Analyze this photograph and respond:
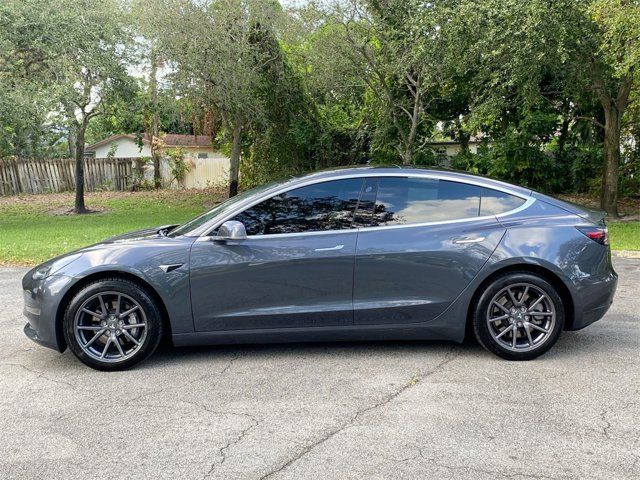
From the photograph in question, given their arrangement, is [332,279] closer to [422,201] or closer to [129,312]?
[422,201]

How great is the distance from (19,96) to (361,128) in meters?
10.8

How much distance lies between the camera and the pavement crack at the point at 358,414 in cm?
318

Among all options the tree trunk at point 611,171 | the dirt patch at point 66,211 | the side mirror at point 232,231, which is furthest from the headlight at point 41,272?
the dirt patch at point 66,211

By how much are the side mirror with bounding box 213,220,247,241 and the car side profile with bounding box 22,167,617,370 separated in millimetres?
14

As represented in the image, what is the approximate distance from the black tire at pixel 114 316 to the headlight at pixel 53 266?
281 mm

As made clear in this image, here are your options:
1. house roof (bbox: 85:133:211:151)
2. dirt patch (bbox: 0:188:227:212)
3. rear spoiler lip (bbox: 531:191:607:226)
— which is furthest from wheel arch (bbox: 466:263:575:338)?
house roof (bbox: 85:133:211:151)

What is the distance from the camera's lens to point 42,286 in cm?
461

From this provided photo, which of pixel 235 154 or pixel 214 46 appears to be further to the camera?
pixel 235 154

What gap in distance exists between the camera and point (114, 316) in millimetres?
4621

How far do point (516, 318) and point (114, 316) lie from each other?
10.8 feet

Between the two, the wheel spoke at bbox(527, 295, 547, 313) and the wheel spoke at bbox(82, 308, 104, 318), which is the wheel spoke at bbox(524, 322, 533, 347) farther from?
the wheel spoke at bbox(82, 308, 104, 318)

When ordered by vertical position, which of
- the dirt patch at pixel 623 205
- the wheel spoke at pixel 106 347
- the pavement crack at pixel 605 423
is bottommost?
the dirt patch at pixel 623 205

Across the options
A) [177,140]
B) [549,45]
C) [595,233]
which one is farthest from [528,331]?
[177,140]

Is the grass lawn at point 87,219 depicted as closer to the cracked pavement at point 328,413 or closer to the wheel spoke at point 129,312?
the wheel spoke at point 129,312
